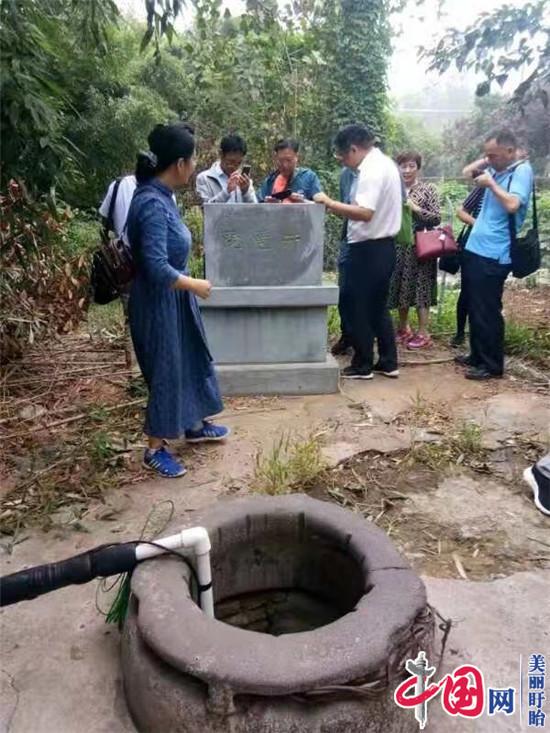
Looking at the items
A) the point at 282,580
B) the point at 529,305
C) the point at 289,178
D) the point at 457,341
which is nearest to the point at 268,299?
the point at 289,178

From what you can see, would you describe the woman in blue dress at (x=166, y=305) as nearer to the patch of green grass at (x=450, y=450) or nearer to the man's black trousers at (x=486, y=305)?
the patch of green grass at (x=450, y=450)

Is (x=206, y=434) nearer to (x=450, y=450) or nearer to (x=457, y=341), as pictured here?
(x=450, y=450)

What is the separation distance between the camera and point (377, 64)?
1135 centimetres

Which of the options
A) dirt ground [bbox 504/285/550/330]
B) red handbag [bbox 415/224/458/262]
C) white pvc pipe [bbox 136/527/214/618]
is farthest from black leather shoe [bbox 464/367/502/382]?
white pvc pipe [bbox 136/527/214/618]

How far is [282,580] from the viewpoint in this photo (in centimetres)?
243

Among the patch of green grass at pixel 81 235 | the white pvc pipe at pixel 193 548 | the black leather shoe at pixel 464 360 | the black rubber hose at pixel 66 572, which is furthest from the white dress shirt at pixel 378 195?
the patch of green grass at pixel 81 235

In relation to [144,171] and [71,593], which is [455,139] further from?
[71,593]

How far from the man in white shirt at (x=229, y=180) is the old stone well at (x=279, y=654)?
277 cm

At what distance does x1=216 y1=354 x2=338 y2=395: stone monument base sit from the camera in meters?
4.37

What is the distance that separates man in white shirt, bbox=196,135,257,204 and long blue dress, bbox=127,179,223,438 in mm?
1392

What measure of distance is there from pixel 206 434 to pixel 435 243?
2619 mm

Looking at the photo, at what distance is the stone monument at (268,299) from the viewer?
13.7 feet

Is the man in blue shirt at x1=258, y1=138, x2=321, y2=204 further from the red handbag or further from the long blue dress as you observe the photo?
the long blue dress

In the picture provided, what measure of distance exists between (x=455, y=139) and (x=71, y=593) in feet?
64.2
